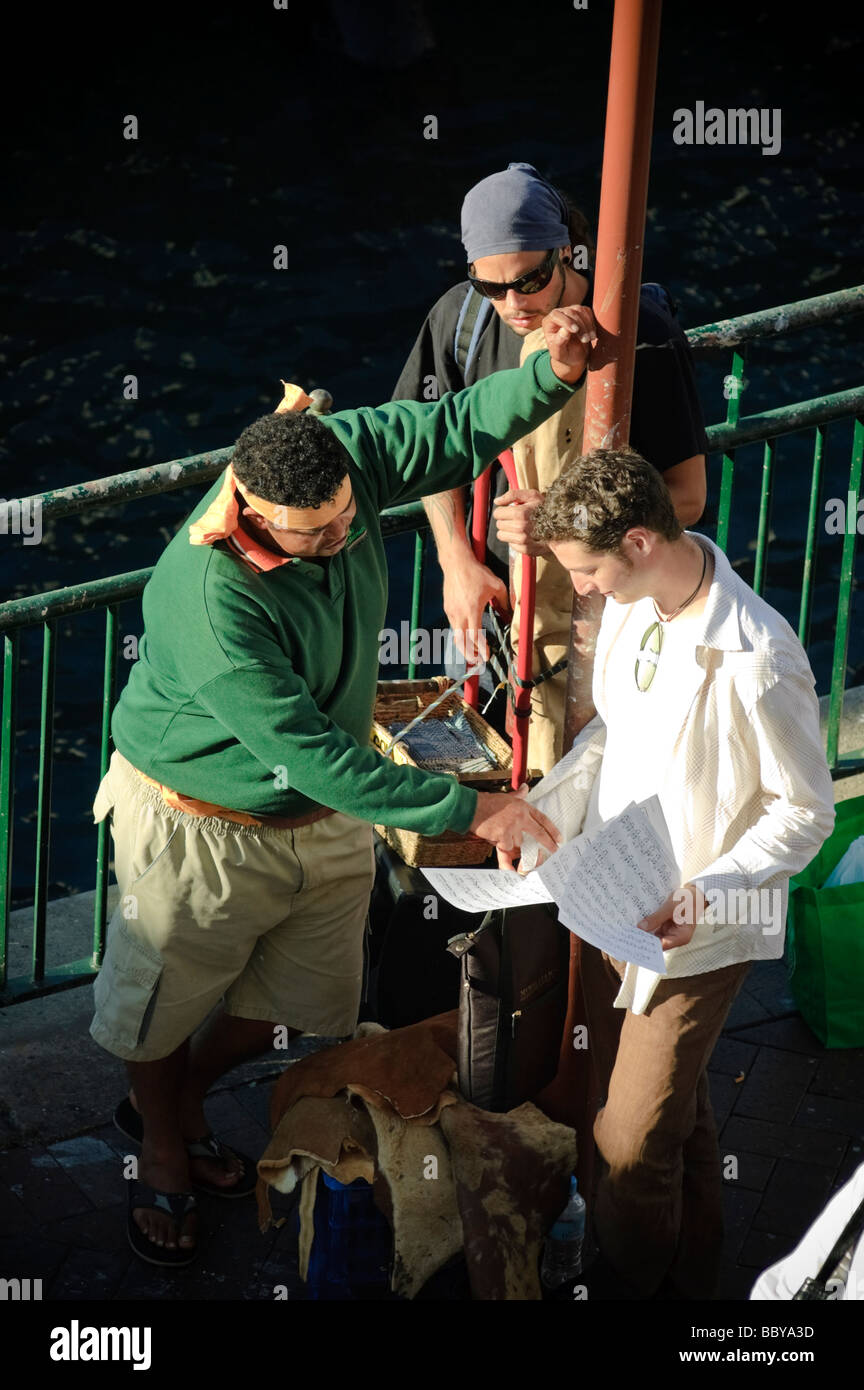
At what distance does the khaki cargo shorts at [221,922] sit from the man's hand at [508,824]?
53 centimetres

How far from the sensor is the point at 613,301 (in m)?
3.57

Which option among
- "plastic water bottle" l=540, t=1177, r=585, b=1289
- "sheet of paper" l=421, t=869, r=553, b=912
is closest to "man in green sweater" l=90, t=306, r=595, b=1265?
"sheet of paper" l=421, t=869, r=553, b=912

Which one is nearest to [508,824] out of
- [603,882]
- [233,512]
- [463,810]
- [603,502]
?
[463,810]

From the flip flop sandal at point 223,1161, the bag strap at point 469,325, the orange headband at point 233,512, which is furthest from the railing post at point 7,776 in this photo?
the bag strap at point 469,325

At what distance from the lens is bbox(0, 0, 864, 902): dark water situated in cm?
1174

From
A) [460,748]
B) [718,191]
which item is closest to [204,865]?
[460,748]

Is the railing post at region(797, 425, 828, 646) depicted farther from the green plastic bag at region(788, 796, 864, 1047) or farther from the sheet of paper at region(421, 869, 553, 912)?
the sheet of paper at region(421, 869, 553, 912)

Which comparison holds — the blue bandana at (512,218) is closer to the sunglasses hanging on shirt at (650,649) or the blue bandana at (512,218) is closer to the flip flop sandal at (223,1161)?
the sunglasses hanging on shirt at (650,649)

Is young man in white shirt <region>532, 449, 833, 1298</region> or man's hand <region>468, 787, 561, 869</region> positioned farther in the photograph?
man's hand <region>468, 787, 561, 869</region>

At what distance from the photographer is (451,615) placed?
15.6 ft

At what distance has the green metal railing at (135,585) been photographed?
4715 millimetres

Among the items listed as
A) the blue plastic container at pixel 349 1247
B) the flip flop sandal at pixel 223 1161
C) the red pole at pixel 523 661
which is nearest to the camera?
the blue plastic container at pixel 349 1247

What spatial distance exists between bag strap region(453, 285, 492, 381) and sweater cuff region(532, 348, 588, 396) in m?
0.74

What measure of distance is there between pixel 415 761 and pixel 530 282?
1295 mm
